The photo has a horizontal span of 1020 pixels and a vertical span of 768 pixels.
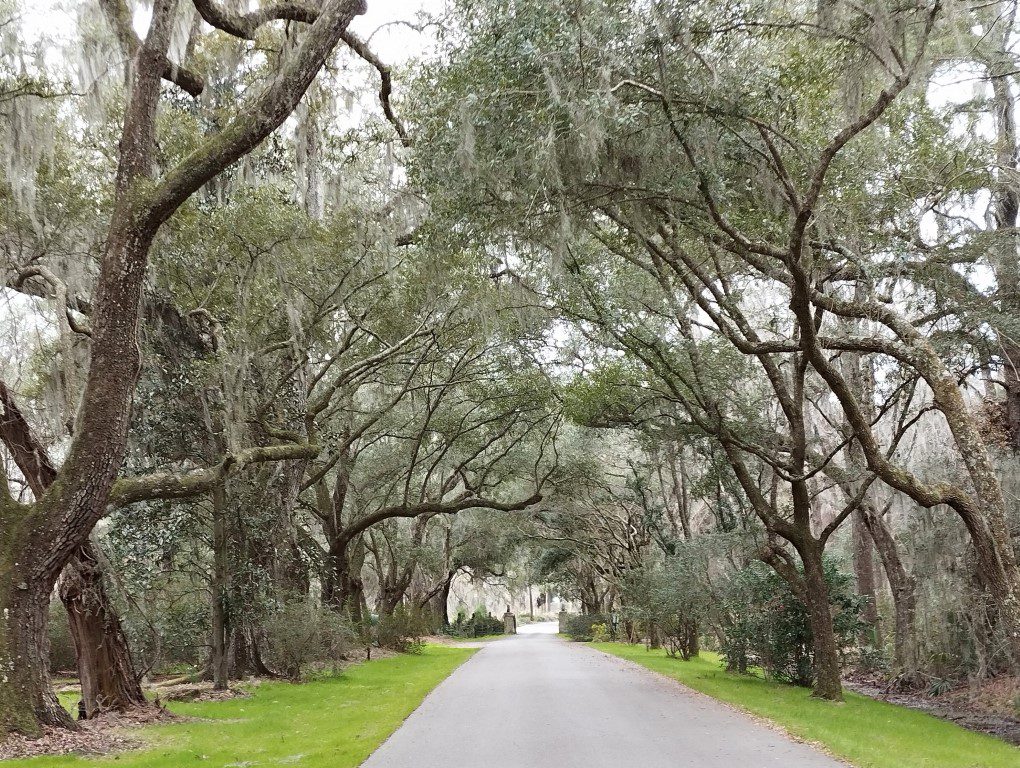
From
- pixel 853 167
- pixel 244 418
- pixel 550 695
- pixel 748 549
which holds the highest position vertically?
pixel 853 167

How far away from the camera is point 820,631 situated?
11.4 metres

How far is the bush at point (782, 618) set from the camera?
12.8 meters

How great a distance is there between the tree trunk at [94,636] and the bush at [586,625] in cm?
2506

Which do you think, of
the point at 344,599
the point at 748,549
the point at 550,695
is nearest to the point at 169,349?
the point at 550,695

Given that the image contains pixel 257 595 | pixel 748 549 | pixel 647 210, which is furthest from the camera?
pixel 748 549

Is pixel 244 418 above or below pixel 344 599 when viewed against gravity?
above

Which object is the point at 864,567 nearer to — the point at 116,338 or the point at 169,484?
the point at 169,484

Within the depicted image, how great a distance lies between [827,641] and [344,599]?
13188 millimetres

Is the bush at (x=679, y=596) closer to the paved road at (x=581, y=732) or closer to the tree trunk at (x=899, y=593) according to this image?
A: the paved road at (x=581, y=732)

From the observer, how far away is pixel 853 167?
33.1ft

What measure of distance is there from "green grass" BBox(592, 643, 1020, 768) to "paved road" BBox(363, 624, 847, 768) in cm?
37

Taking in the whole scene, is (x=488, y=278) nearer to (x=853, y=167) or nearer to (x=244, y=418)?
(x=244, y=418)

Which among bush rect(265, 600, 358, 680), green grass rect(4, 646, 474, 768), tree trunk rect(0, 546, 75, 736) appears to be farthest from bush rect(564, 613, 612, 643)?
tree trunk rect(0, 546, 75, 736)

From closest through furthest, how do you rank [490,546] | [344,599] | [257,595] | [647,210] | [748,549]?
[647,210], [257,595], [748,549], [344,599], [490,546]
